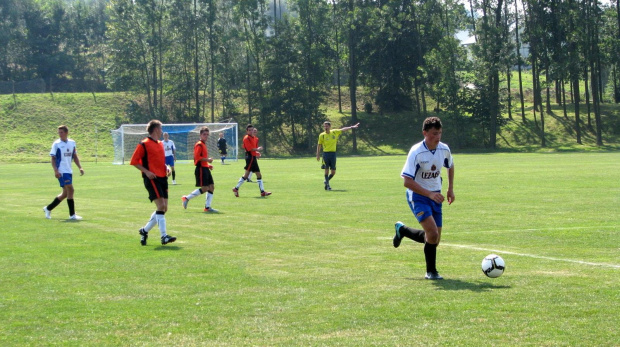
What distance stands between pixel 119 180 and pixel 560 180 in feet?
62.9

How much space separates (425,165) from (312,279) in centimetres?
205

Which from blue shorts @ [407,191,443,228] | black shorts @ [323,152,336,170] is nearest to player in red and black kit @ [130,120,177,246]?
blue shorts @ [407,191,443,228]

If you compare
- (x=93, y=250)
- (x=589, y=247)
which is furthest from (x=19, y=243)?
(x=589, y=247)

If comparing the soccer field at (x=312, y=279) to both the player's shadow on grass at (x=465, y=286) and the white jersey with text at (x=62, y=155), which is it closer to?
the player's shadow on grass at (x=465, y=286)

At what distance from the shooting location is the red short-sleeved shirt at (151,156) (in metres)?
12.2

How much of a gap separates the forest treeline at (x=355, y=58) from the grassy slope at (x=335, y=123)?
1546 mm

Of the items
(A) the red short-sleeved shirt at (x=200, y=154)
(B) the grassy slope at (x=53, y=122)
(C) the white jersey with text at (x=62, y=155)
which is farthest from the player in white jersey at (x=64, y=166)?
(B) the grassy slope at (x=53, y=122)

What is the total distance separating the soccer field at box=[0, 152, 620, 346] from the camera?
6312mm

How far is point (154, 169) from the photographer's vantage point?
12320mm

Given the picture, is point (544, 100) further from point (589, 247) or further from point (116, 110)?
point (589, 247)

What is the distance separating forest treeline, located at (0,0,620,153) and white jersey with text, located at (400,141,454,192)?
57.1 m

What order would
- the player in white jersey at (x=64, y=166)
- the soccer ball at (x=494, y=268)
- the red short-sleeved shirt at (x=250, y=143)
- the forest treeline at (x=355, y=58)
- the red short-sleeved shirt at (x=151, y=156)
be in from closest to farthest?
the soccer ball at (x=494, y=268)
the red short-sleeved shirt at (x=151, y=156)
the player in white jersey at (x=64, y=166)
the red short-sleeved shirt at (x=250, y=143)
the forest treeline at (x=355, y=58)

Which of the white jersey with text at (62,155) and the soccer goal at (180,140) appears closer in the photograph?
the white jersey with text at (62,155)

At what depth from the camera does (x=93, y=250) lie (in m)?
11.6
